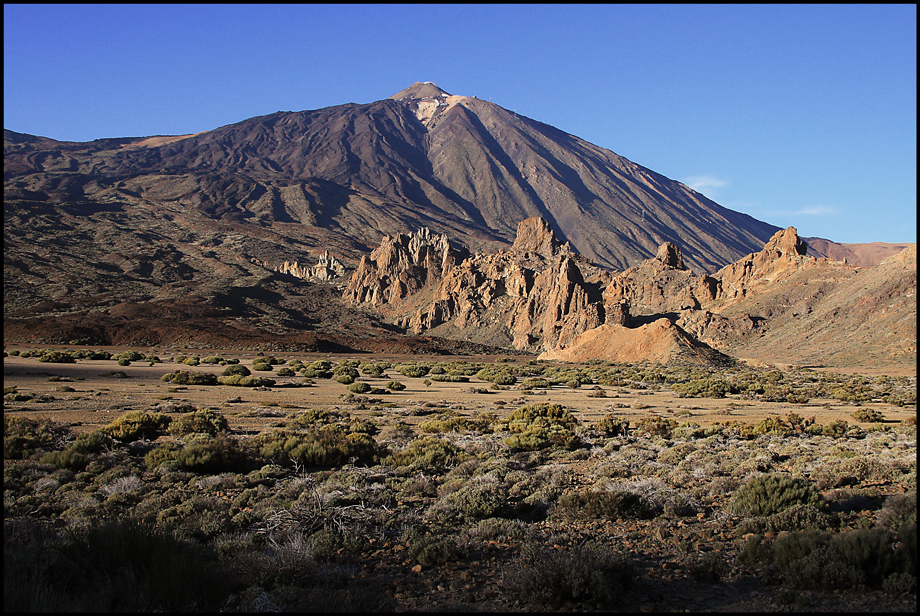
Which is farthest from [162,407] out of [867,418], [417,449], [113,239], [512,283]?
[113,239]

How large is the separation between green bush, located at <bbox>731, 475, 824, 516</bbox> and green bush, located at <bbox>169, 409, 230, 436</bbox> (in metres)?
11.4

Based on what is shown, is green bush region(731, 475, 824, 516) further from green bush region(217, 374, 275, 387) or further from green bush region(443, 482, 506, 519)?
green bush region(217, 374, 275, 387)

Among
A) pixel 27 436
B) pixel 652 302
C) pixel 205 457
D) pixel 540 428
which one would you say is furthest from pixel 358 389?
pixel 652 302

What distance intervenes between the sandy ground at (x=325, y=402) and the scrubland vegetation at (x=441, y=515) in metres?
3.29

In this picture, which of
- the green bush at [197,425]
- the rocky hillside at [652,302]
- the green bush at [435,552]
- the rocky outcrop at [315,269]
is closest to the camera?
the green bush at [435,552]

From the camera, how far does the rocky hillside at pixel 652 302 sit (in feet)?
175

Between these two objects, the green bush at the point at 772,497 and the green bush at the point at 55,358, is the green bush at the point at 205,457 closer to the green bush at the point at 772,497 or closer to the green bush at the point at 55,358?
the green bush at the point at 772,497

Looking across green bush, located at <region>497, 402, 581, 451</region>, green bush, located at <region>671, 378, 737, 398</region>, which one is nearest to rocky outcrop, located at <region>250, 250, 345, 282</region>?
green bush, located at <region>671, 378, 737, 398</region>

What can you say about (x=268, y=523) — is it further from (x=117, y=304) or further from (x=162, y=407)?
(x=117, y=304)

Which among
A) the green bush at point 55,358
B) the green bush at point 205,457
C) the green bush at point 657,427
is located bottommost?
the green bush at point 55,358

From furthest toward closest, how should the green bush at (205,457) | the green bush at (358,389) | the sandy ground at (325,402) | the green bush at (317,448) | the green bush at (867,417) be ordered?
the green bush at (358,389) < the green bush at (867,417) < the sandy ground at (325,402) < the green bush at (317,448) < the green bush at (205,457)

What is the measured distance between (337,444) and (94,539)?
21.6ft

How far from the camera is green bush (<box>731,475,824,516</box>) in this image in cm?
845

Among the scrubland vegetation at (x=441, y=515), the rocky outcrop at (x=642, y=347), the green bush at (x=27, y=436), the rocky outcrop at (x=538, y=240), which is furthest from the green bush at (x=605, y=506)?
the rocky outcrop at (x=538, y=240)
